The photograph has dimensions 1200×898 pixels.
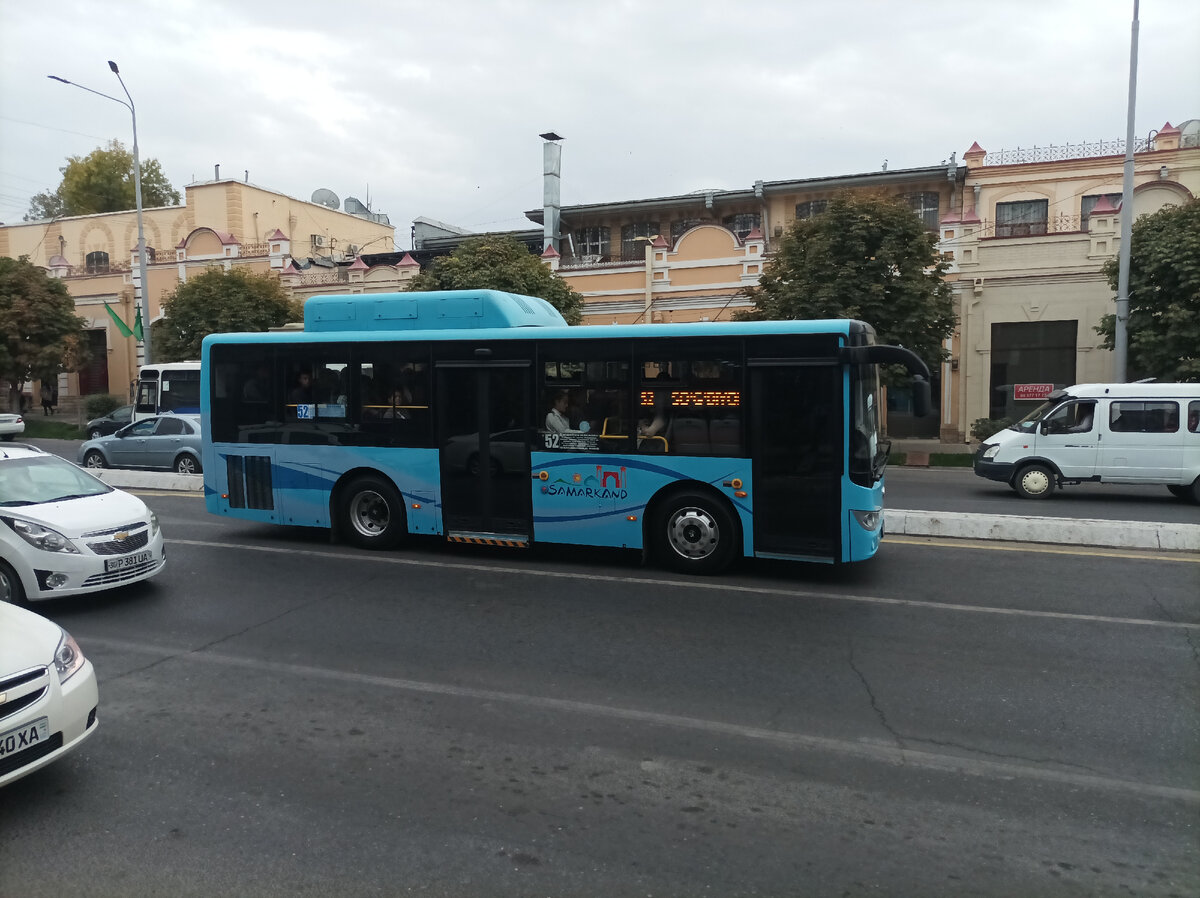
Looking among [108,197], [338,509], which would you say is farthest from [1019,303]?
[108,197]

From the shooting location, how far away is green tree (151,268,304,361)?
31891mm

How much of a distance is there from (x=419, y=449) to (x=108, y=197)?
57.1 meters

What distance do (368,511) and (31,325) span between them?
30.3m

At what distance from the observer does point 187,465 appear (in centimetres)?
1922

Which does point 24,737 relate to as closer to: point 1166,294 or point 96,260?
point 1166,294

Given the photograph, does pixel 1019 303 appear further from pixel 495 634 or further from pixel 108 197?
pixel 108 197

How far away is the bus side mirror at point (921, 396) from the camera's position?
917 centimetres

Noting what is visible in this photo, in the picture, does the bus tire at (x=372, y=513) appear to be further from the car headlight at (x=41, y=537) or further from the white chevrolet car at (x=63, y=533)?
the car headlight at (x=41, y=537)

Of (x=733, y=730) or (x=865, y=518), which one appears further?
(x=865, y=518)

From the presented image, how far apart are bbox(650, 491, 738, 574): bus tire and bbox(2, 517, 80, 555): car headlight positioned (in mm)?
5725

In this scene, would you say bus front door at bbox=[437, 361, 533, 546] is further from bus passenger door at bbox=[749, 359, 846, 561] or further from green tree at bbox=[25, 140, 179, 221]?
green tree at bbox=[25, 140, 179, 221]

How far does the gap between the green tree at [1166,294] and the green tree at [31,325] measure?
121ft

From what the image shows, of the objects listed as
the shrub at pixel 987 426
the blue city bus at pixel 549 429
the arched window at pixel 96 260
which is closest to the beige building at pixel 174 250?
the arched window at pixel 96 260

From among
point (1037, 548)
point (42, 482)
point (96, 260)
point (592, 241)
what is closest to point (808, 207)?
point (592, 241)
